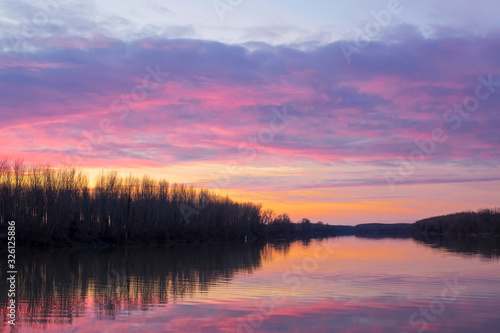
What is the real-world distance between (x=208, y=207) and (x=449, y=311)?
85113mm

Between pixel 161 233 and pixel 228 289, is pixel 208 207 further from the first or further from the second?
pixel 228 289

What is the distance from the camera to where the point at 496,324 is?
12.8 metres

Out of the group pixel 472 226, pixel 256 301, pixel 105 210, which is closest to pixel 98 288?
pixel 256 301

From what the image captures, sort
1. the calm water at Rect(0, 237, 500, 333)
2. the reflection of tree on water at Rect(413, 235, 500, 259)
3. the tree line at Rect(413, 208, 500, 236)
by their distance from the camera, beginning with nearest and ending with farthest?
the calm water at Rect(0, 237, 500, 333) → the reflection of tree on water at Rect(413, 235, 500, 259) → the tree line at Rect(413, 208, 500, 236)

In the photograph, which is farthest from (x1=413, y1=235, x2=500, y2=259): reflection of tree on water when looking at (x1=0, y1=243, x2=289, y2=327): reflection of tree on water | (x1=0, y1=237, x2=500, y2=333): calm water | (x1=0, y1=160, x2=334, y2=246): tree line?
(x1=0, y1=160, x2=334, y2=246): tree line

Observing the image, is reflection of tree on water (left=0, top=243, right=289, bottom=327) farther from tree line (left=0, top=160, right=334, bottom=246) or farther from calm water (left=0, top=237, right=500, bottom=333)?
tree line (left=0, top=160, right=334, bottom=246)

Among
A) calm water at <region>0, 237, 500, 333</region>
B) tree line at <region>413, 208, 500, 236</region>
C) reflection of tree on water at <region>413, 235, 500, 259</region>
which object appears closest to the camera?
calm water at <region>0, 237, 500, 333</region>

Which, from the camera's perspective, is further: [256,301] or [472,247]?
[472,247]

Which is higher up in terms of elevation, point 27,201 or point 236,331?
point 27,201

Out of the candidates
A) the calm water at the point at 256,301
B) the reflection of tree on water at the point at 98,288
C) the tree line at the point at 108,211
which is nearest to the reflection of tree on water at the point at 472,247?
the calm water at the point at 256,301

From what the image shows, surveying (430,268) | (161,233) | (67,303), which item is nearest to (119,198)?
(161,233)

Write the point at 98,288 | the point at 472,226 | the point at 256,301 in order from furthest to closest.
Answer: the point at 472,226 → the point at 98,288 → the point at 256,301

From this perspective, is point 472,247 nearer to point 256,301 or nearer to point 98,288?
point 256,301

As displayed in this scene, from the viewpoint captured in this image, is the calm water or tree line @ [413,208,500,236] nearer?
the calm water
